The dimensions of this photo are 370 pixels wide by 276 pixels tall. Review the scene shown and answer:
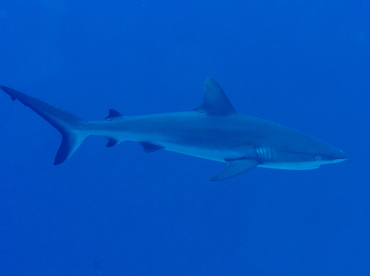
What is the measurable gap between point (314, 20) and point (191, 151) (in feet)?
30.6

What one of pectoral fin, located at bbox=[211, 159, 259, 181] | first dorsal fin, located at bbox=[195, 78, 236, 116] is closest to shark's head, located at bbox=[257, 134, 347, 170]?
pectoral fin, located at bbox=[211, 159, 259, 181]

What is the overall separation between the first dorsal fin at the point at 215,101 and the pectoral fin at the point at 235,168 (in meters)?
0.60

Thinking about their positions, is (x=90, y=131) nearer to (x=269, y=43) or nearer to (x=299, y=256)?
(x=299, y=256)

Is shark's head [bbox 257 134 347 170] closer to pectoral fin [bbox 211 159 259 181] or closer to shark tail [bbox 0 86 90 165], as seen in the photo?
pectoral fin [bbox 211 159 259 181]

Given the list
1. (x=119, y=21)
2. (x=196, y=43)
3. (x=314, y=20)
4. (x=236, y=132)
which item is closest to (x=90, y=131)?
(x=236, y=132)

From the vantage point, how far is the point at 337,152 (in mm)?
3693

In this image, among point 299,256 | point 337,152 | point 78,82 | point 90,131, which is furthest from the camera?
point 78,82

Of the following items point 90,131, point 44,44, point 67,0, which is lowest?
point 90,131

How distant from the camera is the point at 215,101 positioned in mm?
3975

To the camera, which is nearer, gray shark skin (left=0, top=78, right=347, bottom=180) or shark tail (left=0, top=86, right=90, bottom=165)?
gray shark skin (left=0, top=78, right=347, bottom=180)

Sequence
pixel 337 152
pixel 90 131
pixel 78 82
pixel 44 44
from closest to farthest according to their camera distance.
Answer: pixel 337 152, pixel 90 131, pixel 78 82, pixel 44 44

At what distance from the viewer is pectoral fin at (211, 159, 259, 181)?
140 inches

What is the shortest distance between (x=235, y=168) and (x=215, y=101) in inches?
32.6

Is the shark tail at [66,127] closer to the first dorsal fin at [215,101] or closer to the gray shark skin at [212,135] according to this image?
the gray shark skin at [212,135]
